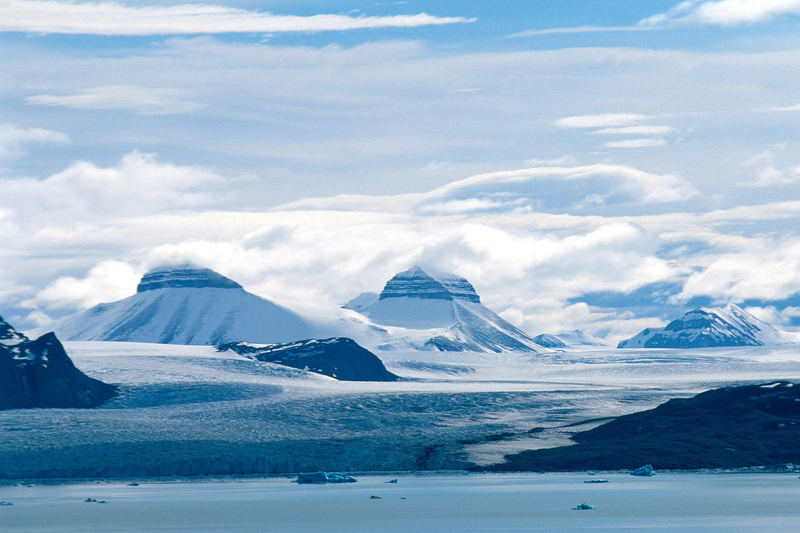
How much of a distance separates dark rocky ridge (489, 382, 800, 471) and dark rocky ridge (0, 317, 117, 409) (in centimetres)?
4980

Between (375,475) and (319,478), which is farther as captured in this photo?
(375,475)

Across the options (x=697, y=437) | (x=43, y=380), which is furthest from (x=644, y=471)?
(x=43, y=380)

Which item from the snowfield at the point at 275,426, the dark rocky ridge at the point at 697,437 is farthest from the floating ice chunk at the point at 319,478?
the dark rocky ridge at the point at 697,437

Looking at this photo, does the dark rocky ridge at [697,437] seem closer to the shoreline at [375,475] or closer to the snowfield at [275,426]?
the shoreline at [375,475]

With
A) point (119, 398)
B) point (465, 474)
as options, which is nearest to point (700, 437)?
point (465, 474)

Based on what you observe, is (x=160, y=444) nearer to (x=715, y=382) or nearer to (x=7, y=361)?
(x=7, y=361)

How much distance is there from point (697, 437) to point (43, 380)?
214ft

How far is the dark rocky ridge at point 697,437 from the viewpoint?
117 m

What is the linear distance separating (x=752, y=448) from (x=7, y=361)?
246ft

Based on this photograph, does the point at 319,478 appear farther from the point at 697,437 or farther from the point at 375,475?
the point at 697,437

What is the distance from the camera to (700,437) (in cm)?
12769

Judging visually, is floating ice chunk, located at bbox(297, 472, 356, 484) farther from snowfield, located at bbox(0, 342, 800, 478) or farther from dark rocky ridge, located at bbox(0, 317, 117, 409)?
dark rocky ridge, located at bbox(0, 317, 117, 409)

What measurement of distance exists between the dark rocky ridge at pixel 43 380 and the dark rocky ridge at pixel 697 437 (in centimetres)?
4980

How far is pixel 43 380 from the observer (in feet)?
486
